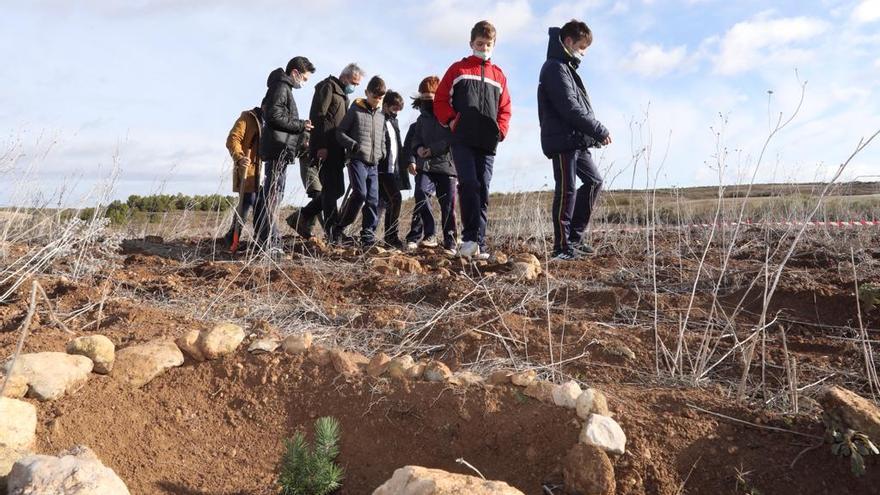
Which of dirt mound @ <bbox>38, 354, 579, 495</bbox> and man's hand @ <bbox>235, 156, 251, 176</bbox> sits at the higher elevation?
man's hand @ <bbox>235, 156, 251, 176</bbox>

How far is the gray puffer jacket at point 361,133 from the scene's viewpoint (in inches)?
225

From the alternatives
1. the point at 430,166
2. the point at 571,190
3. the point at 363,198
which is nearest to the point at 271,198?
the point at 363,198

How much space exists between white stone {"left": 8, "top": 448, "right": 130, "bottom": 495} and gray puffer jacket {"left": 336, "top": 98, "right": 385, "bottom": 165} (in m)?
4.19

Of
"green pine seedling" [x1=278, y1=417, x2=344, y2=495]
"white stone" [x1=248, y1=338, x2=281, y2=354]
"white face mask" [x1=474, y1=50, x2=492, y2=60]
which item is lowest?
"green pine seedling" [x1=278, y1=417, x2=344, y2=495]

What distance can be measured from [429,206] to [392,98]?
102 cm

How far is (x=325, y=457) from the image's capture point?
1.93 meters

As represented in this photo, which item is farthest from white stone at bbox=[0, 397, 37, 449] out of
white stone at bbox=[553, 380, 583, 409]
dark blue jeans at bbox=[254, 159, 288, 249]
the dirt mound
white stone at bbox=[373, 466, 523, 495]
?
dark blue jeans at bbox=[254, 159, 288, 249]

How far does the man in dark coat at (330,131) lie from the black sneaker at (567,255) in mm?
2021

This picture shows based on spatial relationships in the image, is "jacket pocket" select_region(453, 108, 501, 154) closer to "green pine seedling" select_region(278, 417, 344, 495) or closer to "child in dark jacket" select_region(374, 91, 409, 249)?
"child in dark jacket" select_region(374, 91, 409, 249)

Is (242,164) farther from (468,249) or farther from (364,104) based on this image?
(468,249)

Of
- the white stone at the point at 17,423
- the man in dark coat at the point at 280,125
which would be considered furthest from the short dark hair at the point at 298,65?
the white stone at the point at 17,423

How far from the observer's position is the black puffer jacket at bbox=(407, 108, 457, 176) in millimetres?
5543

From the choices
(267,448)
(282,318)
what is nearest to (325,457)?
(267,448)

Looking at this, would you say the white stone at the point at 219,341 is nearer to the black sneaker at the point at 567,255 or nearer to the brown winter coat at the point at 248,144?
the black sneaker at the point at 567,255
